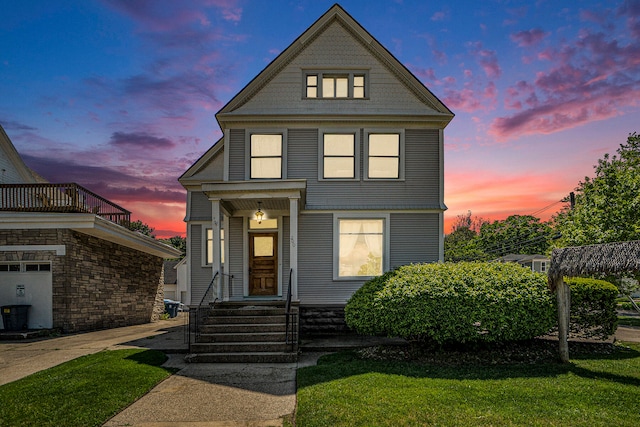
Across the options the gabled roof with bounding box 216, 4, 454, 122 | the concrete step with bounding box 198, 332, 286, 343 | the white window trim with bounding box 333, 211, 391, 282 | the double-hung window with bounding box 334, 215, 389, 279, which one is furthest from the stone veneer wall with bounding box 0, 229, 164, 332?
the double-hung window with bounding box 334, 215, 389, 279

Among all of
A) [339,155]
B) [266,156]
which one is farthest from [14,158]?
[339,155]

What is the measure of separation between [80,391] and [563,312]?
9.02m

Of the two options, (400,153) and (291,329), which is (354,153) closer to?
(400,153)

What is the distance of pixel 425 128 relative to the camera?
12266 mm

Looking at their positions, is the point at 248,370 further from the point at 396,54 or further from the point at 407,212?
the point at 396,54

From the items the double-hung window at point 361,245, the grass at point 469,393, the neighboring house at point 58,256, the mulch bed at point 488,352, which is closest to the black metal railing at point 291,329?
the grass at point 469,393

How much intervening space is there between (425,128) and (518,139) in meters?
5.33

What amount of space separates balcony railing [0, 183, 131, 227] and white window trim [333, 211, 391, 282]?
8813mm

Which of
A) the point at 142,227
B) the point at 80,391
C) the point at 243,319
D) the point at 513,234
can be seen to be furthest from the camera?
the point at 142,227

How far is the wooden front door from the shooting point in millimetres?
12141

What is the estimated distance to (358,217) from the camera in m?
12.0

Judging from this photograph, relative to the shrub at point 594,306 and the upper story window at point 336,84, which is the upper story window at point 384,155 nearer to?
the upper story window at point 336,84

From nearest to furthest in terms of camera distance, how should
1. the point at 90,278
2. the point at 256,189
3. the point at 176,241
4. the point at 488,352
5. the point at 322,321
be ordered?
the point at 488,352, the point at 256,189, the point at 322,321, the point at 90,278, the point at 176,241

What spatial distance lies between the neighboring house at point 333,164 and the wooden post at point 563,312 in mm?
4257
